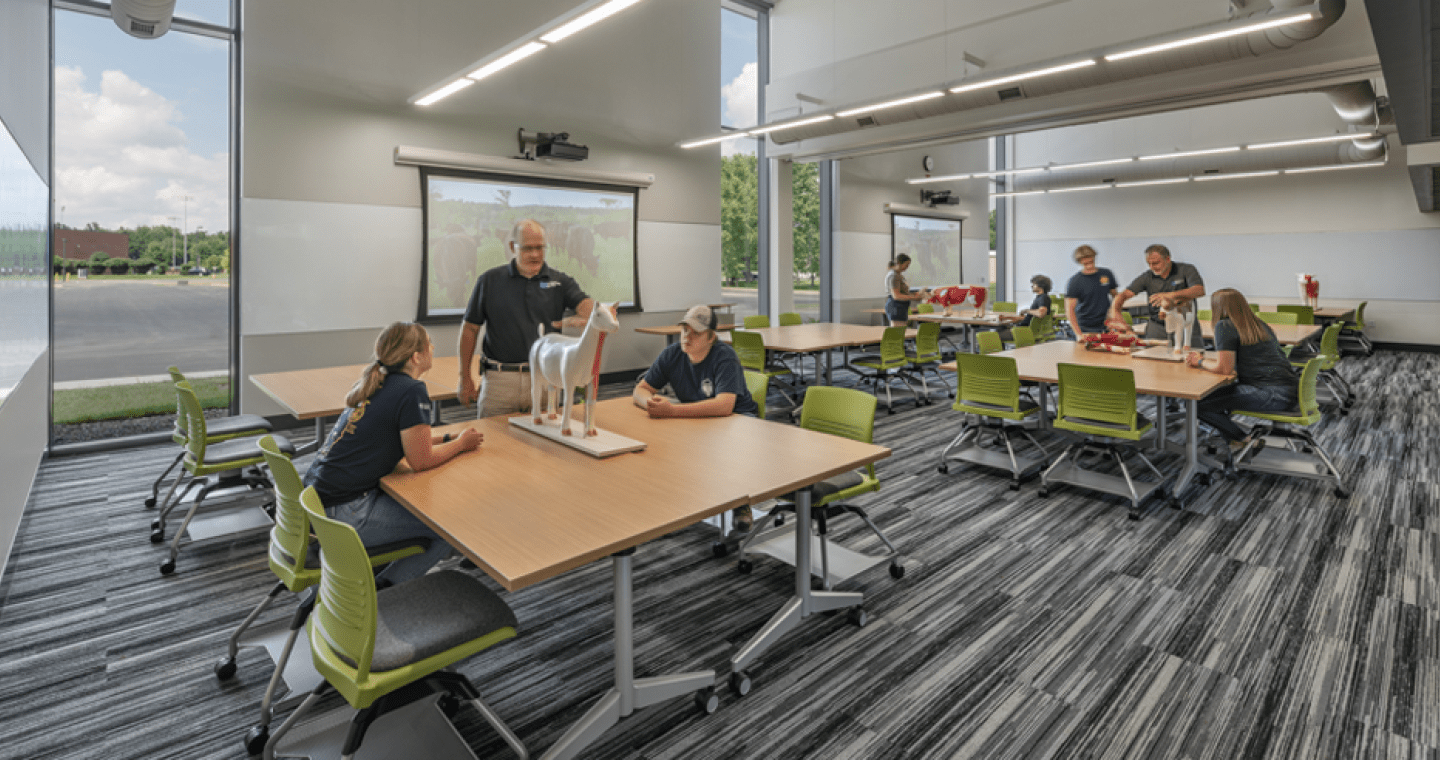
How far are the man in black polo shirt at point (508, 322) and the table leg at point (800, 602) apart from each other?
5.19ft

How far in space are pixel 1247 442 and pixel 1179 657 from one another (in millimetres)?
3025

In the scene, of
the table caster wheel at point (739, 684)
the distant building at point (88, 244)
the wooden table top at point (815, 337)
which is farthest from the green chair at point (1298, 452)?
the distant building at point (88, 244)

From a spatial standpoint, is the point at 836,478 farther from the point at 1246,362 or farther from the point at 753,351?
the point at 753,351

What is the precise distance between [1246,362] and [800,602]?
12.8ft

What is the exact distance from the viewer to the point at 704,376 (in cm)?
337

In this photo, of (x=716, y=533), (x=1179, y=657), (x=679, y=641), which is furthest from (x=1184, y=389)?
(x=679, y=641)

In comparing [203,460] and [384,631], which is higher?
[203,460]

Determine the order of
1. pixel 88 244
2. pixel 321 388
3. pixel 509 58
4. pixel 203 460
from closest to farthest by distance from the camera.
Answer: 1. pixel 203 460
2. pixel 321 388
3. pixel 509 58
4. pixel 88 244

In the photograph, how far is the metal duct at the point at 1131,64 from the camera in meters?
4.98

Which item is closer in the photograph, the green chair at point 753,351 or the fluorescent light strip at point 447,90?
the fluorescent light strip at point 447,90

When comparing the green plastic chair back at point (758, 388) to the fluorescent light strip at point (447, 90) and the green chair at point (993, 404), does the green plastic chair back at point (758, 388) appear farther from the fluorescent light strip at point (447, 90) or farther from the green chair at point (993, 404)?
the fluorescent light strip at point (447, 90)

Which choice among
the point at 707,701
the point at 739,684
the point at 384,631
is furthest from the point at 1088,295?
the point at 384,631

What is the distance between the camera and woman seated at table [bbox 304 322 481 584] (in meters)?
2.26

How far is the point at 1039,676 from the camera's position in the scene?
8.16 feet
